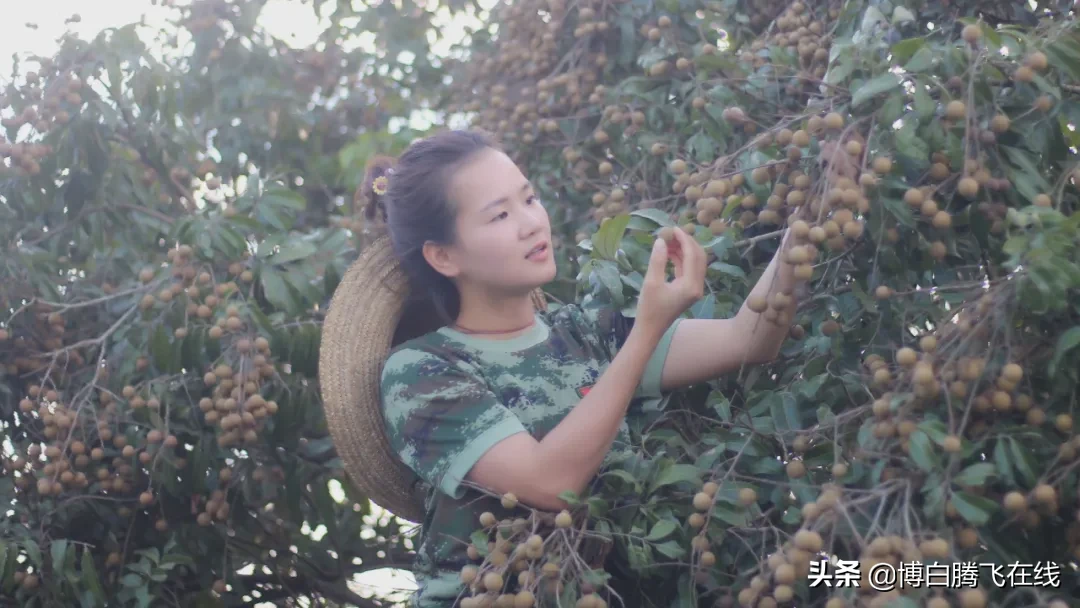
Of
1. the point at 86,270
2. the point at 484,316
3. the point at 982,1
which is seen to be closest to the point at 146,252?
the point at 86,270

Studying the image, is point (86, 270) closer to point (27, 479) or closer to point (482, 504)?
point (27, 479)

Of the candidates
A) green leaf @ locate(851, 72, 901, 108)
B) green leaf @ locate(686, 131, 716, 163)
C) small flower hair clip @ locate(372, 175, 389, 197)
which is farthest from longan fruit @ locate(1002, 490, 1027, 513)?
small flower hair clip @ locate(372, 175, 389, 197)

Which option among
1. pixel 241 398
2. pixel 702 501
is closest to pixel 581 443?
pixel 702 501

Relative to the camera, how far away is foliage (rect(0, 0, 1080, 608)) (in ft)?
4.83

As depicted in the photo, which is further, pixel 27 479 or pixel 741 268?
pixel 27 479

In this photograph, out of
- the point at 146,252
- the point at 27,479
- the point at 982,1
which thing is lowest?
the point at 27,479

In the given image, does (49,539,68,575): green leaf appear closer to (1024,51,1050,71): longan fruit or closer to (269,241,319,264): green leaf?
(269,241,319,264): green leaf

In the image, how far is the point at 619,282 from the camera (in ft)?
6.07

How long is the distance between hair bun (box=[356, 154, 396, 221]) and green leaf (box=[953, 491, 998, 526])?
39.2 inches

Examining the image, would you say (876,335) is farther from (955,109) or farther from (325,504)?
(325,504)

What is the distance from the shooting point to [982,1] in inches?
76.3

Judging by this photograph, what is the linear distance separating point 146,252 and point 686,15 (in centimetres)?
125

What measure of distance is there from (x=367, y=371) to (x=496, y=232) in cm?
32

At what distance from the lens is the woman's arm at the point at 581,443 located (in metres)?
1.63
